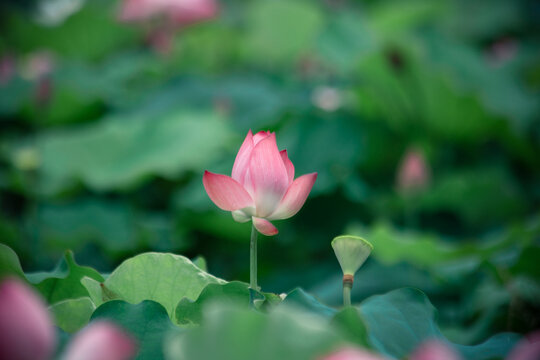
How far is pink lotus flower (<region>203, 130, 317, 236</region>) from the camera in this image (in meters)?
0.40

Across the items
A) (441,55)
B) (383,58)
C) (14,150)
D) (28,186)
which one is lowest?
(28,186)

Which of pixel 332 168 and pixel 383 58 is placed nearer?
pixel 332 168

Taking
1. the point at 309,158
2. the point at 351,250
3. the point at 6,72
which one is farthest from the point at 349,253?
the point at 6,72

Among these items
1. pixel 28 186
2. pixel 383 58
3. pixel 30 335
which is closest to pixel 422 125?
pixel 383 58

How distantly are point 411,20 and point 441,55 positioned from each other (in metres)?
0.34

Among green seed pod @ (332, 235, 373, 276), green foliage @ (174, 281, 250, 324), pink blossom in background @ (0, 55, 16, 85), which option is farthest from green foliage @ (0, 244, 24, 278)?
pink blossom in background @ (0, 55, 16, 85)

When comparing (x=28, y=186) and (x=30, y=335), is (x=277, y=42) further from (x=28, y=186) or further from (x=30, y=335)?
(x=30, y=335)

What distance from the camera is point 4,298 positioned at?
241 mm

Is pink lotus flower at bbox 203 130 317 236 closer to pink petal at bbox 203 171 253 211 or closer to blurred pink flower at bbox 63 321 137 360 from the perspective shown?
pink petal at bbox 203 171 253 211

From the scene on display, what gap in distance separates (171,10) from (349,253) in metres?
1.50

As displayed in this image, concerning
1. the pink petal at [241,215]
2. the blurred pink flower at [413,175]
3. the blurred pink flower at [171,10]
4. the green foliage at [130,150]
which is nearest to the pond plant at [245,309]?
the pink petal at [241,215]

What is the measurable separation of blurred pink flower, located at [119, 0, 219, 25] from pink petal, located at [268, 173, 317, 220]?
4.70 ft

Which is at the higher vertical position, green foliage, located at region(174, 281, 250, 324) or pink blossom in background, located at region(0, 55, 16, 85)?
pink blossom in background, located at region(0, 55, 16, 85)

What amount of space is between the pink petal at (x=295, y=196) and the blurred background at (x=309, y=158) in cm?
34
